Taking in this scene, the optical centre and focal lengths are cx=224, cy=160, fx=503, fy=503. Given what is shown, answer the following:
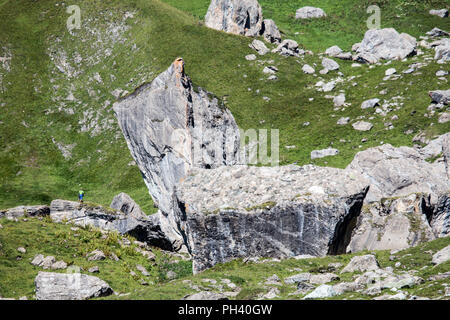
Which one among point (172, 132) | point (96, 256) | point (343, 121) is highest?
point (343, 121)

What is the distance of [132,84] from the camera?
232 feet

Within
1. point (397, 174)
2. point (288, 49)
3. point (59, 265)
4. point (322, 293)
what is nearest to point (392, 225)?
point (397, 174)

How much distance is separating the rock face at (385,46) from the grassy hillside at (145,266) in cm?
4450

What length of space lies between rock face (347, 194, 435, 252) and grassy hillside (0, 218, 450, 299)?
2.08 meters

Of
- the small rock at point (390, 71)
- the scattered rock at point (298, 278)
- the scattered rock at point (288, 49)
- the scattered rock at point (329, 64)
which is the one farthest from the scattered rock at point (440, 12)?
the scattered rock at point (298, 278)

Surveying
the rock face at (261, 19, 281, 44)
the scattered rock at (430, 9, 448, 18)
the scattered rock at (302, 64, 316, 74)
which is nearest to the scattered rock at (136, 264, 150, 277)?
the scattered rock at (302, 64, 316, 74)

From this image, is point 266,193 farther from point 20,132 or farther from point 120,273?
point 20,132

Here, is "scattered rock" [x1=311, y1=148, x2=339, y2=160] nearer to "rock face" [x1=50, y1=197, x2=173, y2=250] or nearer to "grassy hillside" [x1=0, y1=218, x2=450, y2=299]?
"rock face" [x1=50, y1=197, x2=173, y2=250]

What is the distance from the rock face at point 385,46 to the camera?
6612cm

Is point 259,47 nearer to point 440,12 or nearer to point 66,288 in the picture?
point 440,12

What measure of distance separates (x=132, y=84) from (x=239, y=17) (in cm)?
1969

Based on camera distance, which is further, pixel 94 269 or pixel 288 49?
pixel 288 49

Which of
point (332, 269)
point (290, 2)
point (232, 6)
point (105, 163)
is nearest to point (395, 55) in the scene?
point (232, 6)

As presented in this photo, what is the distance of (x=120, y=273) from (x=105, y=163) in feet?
106
